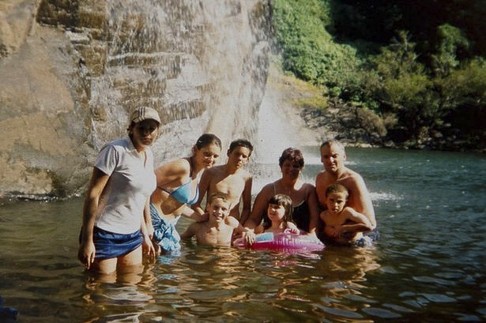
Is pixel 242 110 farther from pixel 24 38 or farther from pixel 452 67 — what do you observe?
pixel 452 67

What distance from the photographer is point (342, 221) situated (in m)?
6.80

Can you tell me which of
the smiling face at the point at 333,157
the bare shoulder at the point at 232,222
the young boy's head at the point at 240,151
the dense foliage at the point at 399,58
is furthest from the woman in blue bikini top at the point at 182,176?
the dense foliage at the point at 399,58

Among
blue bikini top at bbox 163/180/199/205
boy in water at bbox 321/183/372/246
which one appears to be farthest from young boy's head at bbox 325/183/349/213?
blue bikini top at bbox 163/180/199/205

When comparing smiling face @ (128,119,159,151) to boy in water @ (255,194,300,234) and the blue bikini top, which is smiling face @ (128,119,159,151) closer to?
the blue bikini top

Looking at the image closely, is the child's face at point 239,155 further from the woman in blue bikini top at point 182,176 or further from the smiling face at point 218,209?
the woman in blue bikini top at point 182,176

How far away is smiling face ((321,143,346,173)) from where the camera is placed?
6746mm

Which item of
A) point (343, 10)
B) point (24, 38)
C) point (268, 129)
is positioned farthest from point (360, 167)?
point (343, 10)

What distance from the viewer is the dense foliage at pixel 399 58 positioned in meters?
31.7

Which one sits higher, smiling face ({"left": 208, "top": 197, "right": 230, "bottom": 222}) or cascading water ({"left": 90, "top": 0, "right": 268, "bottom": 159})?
cascading water ({"left": 90, "top": 0, "right": 268, "bottom": 159})

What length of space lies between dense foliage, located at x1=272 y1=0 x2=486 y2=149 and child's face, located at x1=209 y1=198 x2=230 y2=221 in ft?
84.9

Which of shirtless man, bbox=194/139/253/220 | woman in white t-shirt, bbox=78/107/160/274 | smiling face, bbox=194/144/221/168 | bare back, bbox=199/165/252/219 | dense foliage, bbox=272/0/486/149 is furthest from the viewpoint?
dense foliage, bbox=272/0/486/149

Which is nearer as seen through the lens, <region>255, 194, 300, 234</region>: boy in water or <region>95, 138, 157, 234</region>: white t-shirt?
<region>95, 138, 157, 234</region>: white t-shirt

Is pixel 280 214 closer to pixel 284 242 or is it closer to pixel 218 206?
pixel 284 242

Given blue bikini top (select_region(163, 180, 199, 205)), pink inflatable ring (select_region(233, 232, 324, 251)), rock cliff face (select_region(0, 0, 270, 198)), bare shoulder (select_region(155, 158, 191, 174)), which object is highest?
rock cliff face (select_region(0, 0, 270, 198))
